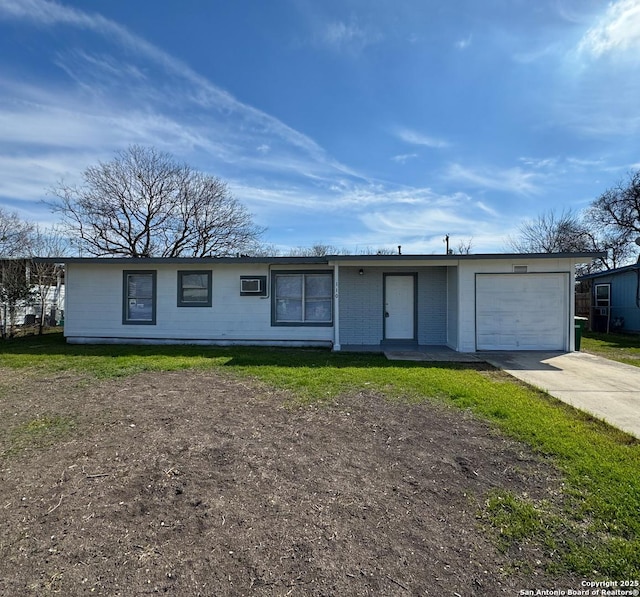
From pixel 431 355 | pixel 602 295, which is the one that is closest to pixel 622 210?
pixel 602 295

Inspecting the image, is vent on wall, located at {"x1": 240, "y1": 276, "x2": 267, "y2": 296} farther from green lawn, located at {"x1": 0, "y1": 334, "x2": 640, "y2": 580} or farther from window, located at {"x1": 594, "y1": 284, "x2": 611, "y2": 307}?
window, located at {"x1": 594, "y1": 284, "x2": 611, "y2": 307}

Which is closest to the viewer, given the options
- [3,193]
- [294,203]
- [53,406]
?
[53,406]

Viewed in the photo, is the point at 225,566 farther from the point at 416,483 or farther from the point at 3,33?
the point at 3,33

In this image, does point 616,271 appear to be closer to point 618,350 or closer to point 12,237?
point 618,350

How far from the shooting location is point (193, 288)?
1110 centimetres

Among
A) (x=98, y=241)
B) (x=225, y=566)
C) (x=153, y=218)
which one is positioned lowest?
(x=225, y=566)

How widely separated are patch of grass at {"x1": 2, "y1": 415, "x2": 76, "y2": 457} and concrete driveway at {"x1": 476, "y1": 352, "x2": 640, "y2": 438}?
609 cm

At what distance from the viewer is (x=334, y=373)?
7.02m

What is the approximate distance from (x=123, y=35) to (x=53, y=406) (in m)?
9.26

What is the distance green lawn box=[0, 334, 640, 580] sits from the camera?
91.0 inches

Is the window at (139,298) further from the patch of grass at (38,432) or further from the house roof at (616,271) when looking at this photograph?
the house roof at (616,271)

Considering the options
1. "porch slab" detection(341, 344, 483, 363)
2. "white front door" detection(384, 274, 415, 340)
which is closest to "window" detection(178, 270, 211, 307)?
"porch slab" detection(341, 344, 483, 363)

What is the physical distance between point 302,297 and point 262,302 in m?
1.16

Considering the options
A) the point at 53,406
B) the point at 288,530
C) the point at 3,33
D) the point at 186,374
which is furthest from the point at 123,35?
the point at 288,530
